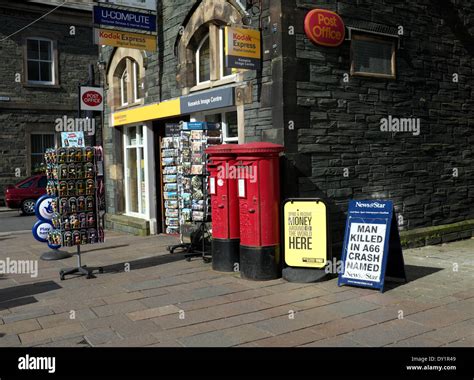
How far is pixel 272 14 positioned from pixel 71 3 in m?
18.8

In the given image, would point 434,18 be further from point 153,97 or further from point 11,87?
point 11,87

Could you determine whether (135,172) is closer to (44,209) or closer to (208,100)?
(44,209)

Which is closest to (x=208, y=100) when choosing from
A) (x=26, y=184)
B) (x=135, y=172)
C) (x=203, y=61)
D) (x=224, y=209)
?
(x=203, y=61)

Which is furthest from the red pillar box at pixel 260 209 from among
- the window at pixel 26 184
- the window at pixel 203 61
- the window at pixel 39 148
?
the window at pixel 39 148

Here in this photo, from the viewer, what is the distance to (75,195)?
7902 millimetres

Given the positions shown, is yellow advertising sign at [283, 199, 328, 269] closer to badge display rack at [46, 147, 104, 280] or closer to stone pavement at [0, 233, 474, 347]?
stone pavement at [0, 233, 474, 347]

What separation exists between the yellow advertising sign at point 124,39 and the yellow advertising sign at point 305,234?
5.27 m

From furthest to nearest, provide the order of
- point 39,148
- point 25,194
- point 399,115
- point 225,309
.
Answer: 1. point 39,148
2. point 25,194
3. point 399,115
4. point 225,309

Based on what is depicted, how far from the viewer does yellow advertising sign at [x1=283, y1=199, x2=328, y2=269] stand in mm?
7039

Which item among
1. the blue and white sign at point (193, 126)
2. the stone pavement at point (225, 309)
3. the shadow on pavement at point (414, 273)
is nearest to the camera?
the stone pavement at point (225, 309)

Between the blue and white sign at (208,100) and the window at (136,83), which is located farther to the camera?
the window at (136,83)

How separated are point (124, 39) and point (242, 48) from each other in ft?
11.5

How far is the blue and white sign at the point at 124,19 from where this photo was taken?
387 inches

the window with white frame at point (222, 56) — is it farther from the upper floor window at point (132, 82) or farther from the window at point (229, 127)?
the upper floor window at point (132, 82)
